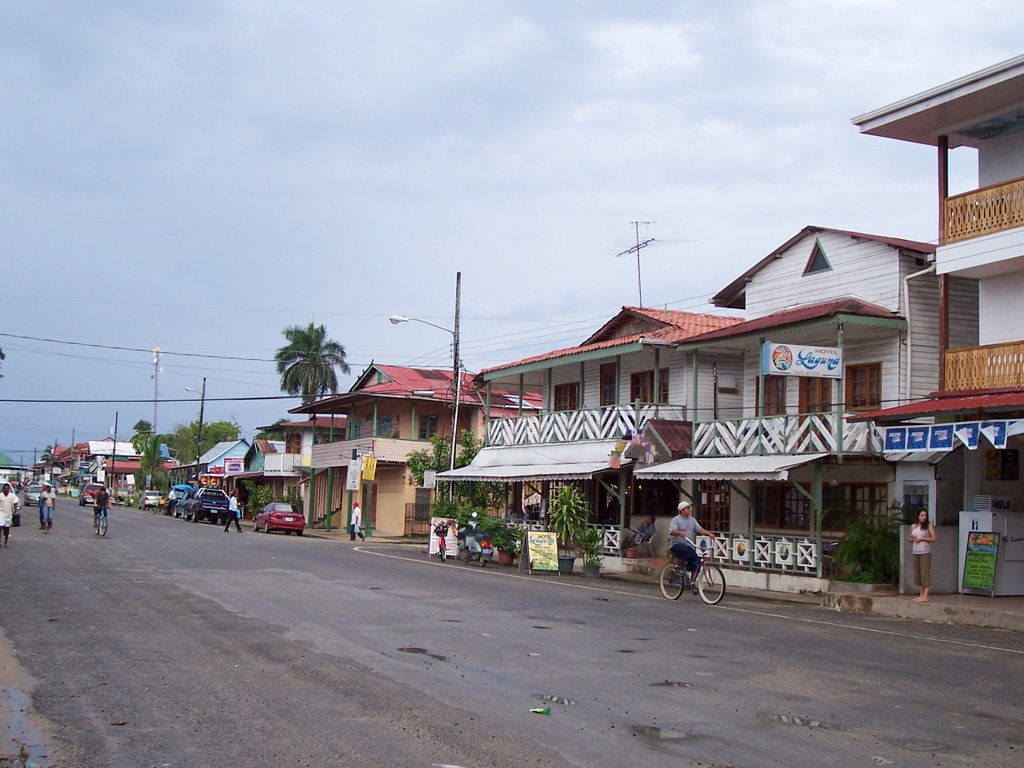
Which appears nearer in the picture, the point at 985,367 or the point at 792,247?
the point at 985,367

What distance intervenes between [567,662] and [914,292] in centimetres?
1609

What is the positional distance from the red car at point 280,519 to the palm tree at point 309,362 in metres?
26.8

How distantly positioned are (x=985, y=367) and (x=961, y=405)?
189 cm

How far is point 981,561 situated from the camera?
1998 cm

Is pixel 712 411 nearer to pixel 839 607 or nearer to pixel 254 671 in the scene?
pixel 839 607

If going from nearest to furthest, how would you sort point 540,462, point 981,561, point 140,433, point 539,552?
1. point 981,561
2. point 539,552
3. point 540,462
4. point 140,433

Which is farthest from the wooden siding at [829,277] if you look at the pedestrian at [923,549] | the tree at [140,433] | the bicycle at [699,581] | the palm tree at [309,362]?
the tree at [140,433]

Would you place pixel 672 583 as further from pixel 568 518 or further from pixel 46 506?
pixel 46 506

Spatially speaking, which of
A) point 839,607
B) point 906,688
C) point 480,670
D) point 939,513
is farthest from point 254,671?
point 939,513

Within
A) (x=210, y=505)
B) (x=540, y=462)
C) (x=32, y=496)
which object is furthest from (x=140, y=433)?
(x=540, y=462)

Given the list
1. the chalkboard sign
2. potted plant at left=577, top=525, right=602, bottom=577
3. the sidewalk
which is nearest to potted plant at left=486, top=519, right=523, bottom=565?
potted plant at left=577, top=525, right=602, bottom=577

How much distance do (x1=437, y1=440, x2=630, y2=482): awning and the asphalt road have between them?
36.4ft

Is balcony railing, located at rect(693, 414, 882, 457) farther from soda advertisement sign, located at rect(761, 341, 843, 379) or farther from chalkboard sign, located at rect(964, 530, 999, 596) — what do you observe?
chalkboard sign, located at rect(964, 530, 999, 596)

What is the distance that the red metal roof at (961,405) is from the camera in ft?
61.8
